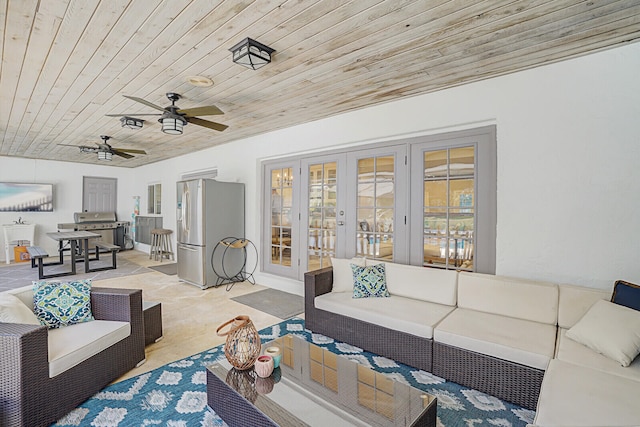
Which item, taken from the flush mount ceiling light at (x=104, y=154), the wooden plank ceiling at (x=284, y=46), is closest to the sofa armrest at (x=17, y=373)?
the wooden plank ceiling at (x=284, y=46)

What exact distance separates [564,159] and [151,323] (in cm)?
410

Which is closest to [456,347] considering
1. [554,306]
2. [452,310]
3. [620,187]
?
[452,310]

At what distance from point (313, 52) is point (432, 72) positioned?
1.19 meters

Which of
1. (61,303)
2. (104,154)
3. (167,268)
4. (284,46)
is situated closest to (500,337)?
(284,46)

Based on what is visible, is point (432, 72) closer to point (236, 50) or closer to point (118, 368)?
point (236, 50)

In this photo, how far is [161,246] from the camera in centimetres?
789

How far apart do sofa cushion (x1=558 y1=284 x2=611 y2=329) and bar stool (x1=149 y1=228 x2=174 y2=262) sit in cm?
782

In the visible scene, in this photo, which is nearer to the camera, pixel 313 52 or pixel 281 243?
pixel 313 52

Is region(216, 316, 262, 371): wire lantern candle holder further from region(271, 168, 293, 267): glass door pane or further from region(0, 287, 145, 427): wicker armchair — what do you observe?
region(271, 168, 293, 267): glass door pane

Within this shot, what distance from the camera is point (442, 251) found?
11.6 ft

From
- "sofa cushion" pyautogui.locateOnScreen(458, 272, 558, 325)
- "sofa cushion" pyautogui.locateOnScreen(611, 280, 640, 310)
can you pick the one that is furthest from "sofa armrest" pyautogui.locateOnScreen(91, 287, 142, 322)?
"sofa cushion" pyautogui.locateOnScreen(611, 280, 640, 310)

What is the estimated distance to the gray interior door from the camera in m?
9.12

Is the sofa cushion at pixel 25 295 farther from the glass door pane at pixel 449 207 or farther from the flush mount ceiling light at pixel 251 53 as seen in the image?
the glass door pane at pixel 449 207

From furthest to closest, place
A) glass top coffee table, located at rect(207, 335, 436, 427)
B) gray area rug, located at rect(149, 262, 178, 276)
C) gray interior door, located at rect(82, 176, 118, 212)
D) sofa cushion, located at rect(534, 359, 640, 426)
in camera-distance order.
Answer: gray interior door, located at rect(82, 176, 118, 212) < gray area rug, located at rect(149, 262, 178, 276) < glass top coffee table, located at rect(207, 335, 436, 427) < sofa cushion, located at rect(534, 359, 640, 426)
